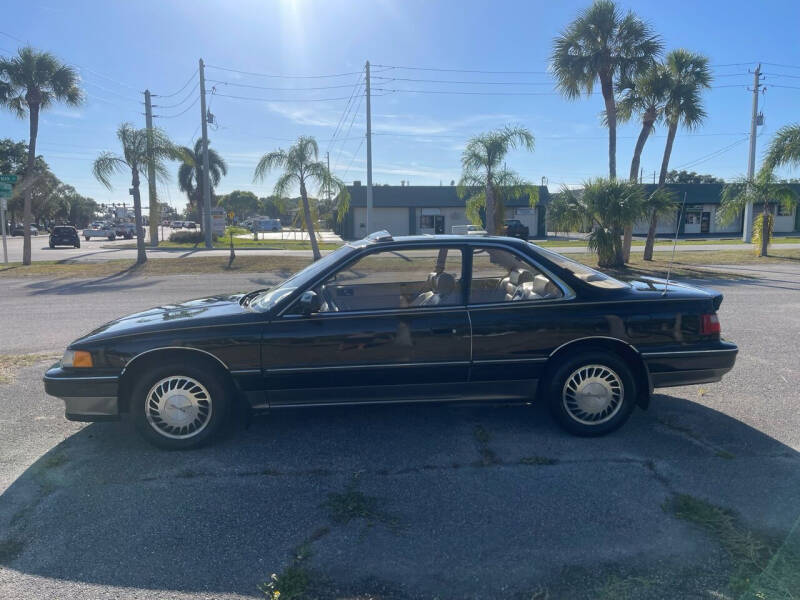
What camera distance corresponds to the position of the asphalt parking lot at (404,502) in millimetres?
2918

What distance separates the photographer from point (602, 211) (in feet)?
58.1

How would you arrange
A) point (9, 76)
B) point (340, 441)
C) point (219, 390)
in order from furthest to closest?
point (9, 76) < point (340, 441) < point (219, 390)

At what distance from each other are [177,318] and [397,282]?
1.71 metres

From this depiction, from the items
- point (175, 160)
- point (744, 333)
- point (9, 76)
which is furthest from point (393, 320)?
point (9, 76)

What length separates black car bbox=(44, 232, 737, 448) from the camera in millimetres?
4281

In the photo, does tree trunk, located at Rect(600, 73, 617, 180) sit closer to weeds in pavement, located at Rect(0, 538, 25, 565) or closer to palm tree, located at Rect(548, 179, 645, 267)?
palm tree, located at Rect(548, 179, 645, 267)

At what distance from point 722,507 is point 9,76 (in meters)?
25.5

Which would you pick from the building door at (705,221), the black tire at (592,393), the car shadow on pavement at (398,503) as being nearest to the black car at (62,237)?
the car shadow on pavement at (398,503)

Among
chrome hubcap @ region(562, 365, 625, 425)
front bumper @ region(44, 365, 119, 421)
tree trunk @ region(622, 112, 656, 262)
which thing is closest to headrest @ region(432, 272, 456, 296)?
chrome hubcap @ region(562, 365, 625, 425)

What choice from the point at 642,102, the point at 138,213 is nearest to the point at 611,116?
the point at 642,102

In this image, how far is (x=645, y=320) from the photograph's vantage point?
4.52 m

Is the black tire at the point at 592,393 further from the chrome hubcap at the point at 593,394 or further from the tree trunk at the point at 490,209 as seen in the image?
the tree trunk at the point at 490,209

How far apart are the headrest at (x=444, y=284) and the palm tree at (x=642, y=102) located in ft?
54.8

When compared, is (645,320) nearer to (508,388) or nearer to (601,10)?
(508,388)
